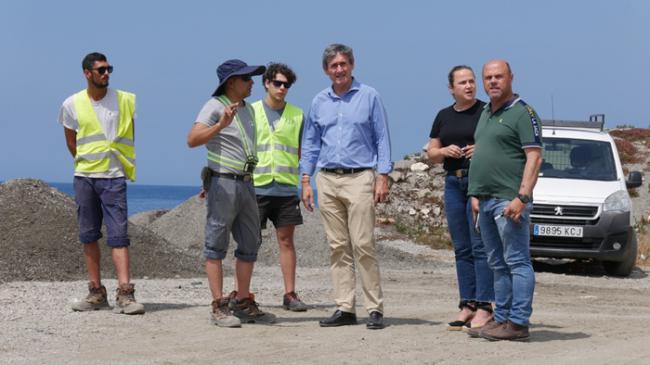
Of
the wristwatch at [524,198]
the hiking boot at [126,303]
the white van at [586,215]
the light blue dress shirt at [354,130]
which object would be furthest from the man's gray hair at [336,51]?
the white van at [586,215]

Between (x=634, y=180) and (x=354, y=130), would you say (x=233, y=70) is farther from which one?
(x=634, y=180)

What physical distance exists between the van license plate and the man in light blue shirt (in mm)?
6331

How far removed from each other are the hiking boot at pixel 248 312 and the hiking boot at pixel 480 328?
1.90 metres

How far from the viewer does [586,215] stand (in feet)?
48.1

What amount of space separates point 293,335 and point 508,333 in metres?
1.73

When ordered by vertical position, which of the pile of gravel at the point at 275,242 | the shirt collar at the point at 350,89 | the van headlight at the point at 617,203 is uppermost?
the shirt collar at the point at 350,89

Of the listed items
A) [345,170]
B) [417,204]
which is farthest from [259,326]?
[417,204]

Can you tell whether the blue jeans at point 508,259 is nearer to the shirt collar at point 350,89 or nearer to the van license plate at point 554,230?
the shirt collar at point 350,89

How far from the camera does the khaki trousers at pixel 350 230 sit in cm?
854

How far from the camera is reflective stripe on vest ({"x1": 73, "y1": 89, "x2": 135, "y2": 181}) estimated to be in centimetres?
948

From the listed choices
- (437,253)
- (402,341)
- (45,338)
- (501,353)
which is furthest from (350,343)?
(437,253)

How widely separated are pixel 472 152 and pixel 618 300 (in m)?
4.94

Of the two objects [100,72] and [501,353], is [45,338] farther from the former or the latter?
[501,353]

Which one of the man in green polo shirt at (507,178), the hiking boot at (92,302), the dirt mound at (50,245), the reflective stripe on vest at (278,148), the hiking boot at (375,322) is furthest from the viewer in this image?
the dirt mound at (50,245)
